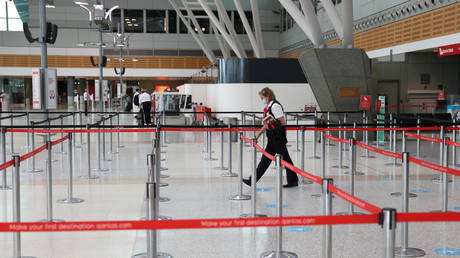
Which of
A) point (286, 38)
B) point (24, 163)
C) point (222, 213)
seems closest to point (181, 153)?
point (24, 163)

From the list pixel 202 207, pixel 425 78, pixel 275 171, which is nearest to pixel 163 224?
pixel 202 207

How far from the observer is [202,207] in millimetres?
7820

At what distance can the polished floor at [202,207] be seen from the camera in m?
5.84

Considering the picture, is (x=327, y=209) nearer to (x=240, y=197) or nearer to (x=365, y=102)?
(x=240, y=197)

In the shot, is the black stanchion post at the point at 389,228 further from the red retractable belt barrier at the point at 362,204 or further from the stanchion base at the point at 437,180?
the stanchion base at the point at 437,180

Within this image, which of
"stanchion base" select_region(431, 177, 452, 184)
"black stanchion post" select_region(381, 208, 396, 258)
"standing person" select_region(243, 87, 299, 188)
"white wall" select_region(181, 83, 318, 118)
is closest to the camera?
"black stanchion post" select_region(381, 208, 396, 258)

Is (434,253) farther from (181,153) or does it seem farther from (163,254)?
(181,153)

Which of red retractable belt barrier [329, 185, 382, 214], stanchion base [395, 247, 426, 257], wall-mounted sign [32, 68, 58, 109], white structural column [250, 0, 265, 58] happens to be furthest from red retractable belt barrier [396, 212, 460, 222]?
white structural column [250, 0, 265, 58]

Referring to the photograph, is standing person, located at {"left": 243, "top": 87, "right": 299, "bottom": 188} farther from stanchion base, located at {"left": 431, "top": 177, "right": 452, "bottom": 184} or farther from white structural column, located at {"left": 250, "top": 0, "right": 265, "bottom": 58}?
white structural column, located at {"left": 250, "top": 0, "right": 265, "bottom": 58}

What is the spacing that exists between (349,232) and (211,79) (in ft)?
70.5

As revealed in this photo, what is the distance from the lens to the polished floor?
584 centimetres

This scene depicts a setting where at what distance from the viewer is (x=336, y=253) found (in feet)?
18.5

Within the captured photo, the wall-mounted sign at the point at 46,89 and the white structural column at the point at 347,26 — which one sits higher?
the white structural column at the point at 347,26

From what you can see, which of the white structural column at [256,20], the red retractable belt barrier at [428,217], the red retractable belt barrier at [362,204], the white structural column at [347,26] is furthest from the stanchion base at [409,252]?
the white structural column at [256,20]
